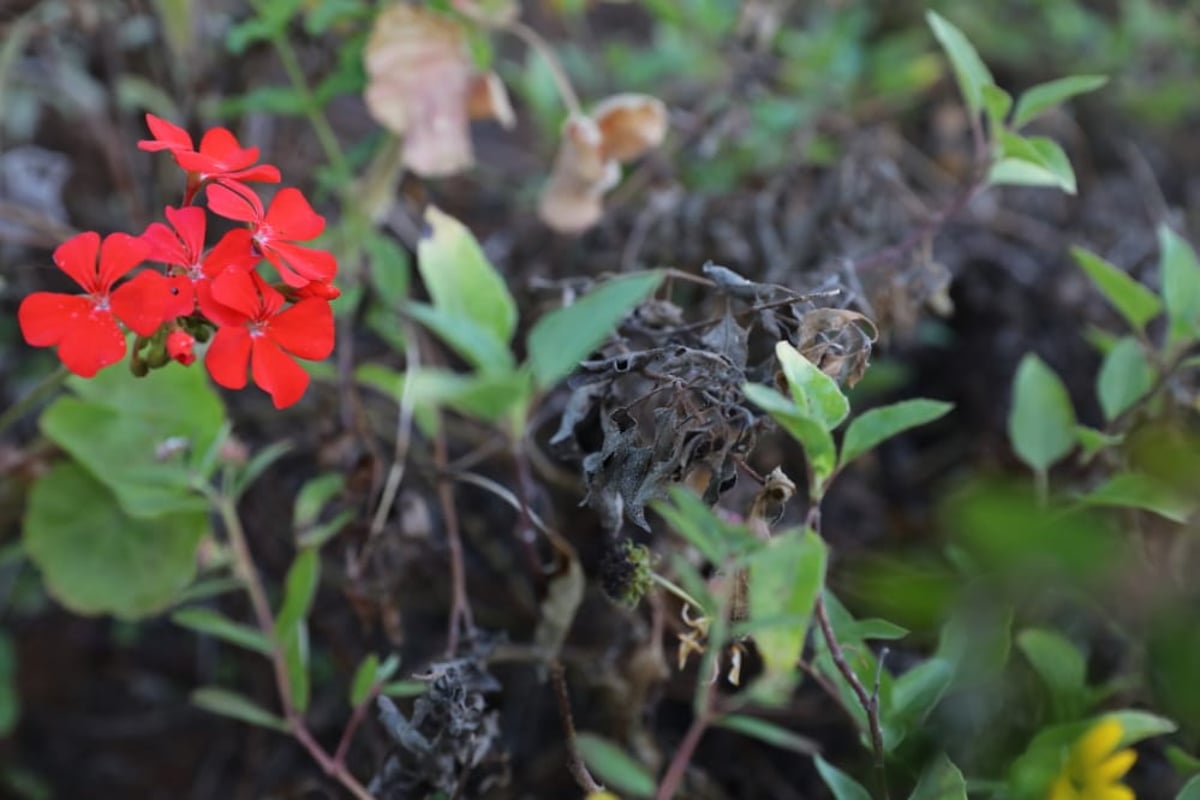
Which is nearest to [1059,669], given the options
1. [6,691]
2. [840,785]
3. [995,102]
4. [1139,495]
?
[1139,495]

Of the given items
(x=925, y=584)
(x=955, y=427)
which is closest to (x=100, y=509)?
(x=925, y=584)

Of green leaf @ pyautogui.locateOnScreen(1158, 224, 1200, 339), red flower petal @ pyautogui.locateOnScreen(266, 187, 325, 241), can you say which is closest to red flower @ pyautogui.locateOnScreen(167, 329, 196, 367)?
red flower petal @ pyautogui.locateOnScreen(266, 187, 325, 241)

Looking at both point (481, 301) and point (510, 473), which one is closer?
point (481, 301)

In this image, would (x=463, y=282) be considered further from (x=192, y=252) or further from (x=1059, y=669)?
(x=1059, y=669)

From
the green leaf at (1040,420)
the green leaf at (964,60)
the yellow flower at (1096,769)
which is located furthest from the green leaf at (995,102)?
the yellow flower at (1096,769)

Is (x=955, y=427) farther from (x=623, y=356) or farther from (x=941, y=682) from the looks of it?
(x=623, y=356)

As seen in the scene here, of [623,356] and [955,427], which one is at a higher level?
[623,356]

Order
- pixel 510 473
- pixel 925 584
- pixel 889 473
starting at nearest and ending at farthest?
1. pixel 925 584
2. pixel 510 473
3. pixel 889 473
